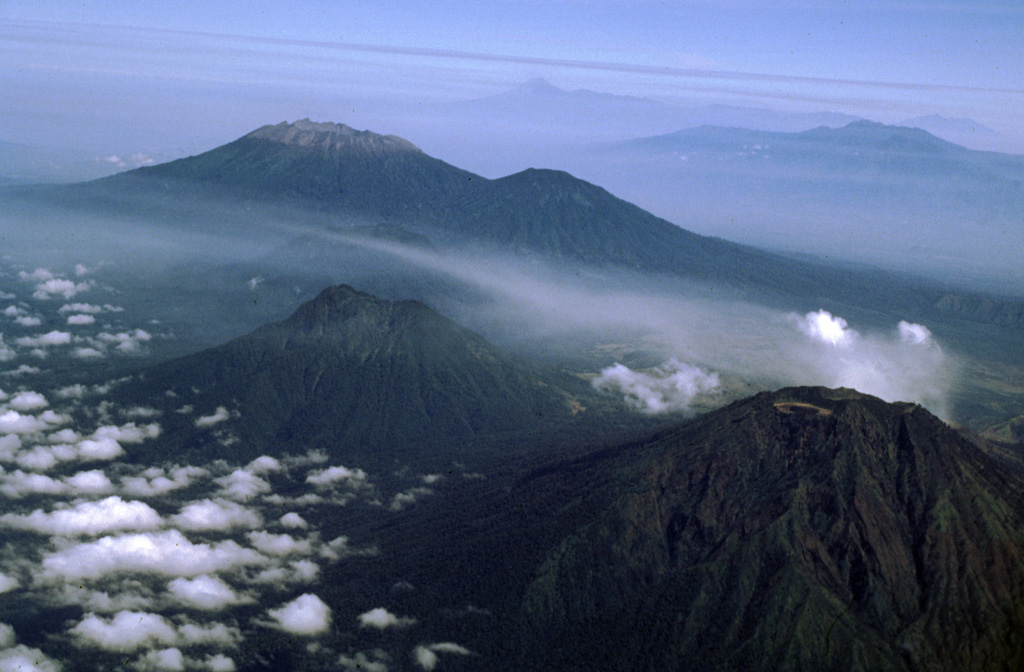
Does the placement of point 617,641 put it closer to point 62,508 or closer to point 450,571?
point 450,571

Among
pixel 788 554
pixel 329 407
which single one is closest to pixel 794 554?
pixel 788 554

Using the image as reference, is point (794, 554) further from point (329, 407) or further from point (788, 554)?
point (329, 407)

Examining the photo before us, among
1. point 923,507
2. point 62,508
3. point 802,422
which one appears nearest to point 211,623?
point 62,508

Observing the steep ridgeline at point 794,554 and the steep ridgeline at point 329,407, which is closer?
the steep ridgeline at point 794,554

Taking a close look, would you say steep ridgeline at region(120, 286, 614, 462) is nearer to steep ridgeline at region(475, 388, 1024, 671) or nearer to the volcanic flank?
the volcanic flank

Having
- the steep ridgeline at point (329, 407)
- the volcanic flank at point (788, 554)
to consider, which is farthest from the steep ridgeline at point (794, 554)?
the steep ridgeline at point (329, 407)

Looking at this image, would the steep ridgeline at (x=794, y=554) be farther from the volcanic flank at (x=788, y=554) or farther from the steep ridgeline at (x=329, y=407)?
the steep ridgeline at (x=329, y=407)

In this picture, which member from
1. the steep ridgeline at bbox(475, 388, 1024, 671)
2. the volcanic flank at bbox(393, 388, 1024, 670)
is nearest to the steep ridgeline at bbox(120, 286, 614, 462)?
the volcanic flank at bbox(393, 388, 1024, 670)
